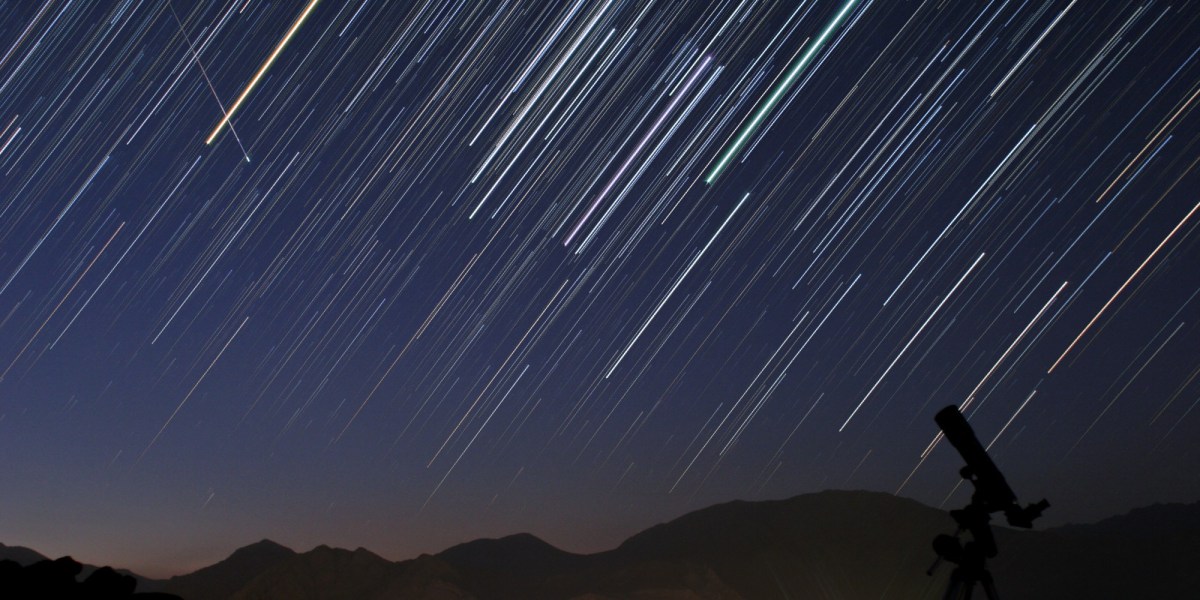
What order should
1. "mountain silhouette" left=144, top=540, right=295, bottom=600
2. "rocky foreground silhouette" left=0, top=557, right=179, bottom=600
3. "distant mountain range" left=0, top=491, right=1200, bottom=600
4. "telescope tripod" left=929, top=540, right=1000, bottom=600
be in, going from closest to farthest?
"rocky foreground silhouette" left=0, top=557, right=179, bottom=600 < "telescope tripod" left=929, top=540, right=1000, bottom=600 < "distant mountain range" left=0, top=491, right=1200, bottom=600 < "mountain silhouette" left=144, top=540, right=295, bottom=600

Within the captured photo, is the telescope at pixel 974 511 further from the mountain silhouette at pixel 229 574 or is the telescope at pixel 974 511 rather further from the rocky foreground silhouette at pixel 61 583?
the mountain silhouette at pixel 229 574

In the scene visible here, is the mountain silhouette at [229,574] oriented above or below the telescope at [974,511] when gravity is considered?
below

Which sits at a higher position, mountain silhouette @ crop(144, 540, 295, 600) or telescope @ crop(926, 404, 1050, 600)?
telescope @ crop(926, 404, 1050, 600)

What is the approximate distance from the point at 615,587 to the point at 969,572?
121914 mm

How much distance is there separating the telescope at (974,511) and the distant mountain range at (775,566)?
10680cm

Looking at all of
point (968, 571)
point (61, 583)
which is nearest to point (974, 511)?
point (968, 571)

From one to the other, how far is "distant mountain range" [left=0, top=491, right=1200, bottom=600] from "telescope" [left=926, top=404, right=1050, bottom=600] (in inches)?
4205

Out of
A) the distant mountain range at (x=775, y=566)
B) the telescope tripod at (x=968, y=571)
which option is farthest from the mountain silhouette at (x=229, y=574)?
the telescope tripod at (x=968, y=571)

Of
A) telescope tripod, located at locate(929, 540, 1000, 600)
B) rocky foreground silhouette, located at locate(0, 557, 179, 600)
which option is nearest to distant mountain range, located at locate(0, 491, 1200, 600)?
telescope tripod, located at locate(929, 540, 1000, 600)

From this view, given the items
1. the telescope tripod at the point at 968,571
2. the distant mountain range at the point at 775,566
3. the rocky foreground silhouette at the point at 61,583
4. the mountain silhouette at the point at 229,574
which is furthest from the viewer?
the mountain silhouette at the point at 229,574

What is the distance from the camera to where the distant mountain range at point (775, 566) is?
117062 mm

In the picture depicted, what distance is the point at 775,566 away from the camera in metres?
142

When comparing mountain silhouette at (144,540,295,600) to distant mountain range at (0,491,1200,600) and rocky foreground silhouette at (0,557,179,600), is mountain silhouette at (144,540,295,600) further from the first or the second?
rocky foreground silhouette at (0,557,179,600)

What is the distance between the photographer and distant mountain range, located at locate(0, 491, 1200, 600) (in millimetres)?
117062
